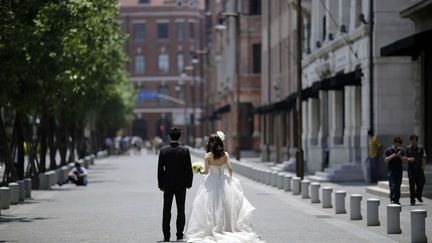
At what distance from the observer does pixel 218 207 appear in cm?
2000

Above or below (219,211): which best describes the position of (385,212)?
below

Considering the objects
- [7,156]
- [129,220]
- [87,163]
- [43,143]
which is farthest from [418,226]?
[87,163]

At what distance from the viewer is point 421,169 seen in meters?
29.9

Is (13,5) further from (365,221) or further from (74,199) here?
(365,221)

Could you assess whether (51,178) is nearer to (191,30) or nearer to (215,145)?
(215,145)

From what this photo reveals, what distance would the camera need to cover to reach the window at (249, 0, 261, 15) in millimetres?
94125

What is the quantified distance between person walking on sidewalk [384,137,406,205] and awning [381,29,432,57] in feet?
11.9

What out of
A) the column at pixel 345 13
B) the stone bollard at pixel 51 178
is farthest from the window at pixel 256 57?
the stone bollard at pixel 51 178

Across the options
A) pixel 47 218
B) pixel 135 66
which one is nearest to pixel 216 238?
pixel 47 218

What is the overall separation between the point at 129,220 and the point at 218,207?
6618 mm

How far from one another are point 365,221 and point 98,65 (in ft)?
88.7

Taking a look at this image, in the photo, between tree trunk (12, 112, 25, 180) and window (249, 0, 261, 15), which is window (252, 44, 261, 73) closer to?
window (249, 0, 261, 15)

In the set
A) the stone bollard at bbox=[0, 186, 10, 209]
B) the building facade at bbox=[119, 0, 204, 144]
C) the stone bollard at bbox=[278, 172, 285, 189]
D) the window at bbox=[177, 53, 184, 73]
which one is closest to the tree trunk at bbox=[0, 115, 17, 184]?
the stone bollard at bbox=[0, 186, 10, 209]

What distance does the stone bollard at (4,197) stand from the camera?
2981cm
